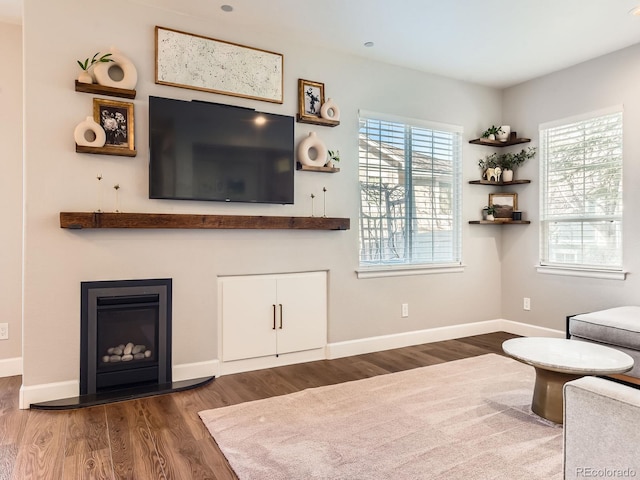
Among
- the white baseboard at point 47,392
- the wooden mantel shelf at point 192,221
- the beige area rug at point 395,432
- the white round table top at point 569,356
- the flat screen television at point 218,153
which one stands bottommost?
the beige area rug at point 395,432

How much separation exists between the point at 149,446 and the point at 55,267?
1.38 metres

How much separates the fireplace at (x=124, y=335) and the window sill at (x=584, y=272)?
3.72 meters

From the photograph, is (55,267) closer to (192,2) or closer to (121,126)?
(121,126)

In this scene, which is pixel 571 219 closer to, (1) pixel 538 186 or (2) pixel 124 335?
(1) pixel 538 186

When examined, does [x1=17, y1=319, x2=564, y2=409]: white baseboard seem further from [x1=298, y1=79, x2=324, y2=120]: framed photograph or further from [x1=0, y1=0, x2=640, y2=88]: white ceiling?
[x1=0, y1=0, x2=640, y2=88]: white ceiling

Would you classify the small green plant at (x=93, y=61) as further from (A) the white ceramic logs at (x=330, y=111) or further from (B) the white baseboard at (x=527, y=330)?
(B) the white baseboard at (x=527, y=330)

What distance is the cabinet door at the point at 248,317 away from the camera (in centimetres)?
329

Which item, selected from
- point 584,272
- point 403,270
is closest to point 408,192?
point 403,270

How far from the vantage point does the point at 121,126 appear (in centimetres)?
290

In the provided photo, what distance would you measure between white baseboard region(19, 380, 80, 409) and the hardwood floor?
0.26 ft

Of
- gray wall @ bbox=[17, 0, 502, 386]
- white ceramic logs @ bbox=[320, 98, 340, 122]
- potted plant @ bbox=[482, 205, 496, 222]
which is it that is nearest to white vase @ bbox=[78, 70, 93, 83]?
gray wall @ bbox=[17, 0, 502, 386]

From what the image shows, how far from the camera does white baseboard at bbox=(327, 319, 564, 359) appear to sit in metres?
3.80

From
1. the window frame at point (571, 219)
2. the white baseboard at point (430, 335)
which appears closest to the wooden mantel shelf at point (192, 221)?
the white baseboard at point (430, 335)

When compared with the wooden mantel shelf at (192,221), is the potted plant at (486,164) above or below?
above
